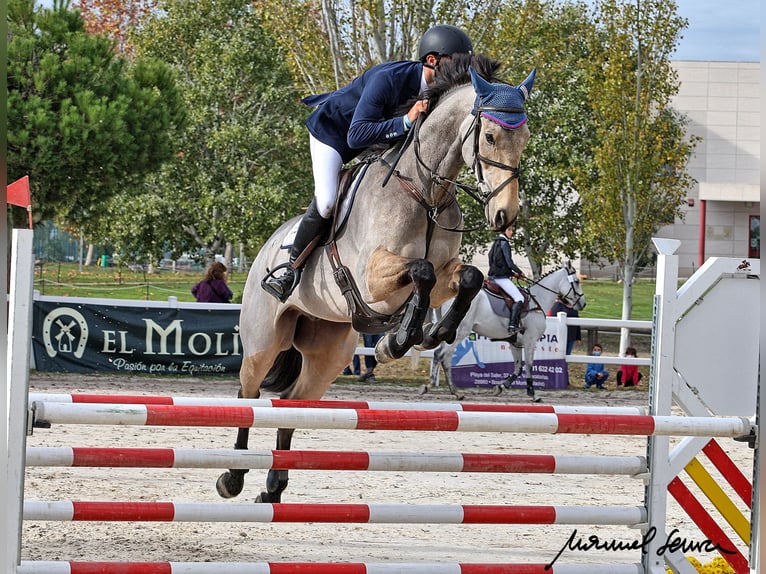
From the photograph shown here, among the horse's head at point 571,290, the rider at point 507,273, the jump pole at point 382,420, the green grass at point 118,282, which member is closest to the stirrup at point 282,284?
the jump pole at point 382,420

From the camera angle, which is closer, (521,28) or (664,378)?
(664,378)

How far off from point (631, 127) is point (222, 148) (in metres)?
7.96

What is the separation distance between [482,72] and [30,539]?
291 centimetres

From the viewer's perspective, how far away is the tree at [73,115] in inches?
480

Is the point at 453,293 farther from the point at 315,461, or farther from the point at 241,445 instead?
the point at 241,445

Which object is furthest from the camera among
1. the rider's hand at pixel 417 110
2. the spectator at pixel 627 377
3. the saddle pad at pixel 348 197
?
the spectator at pixel 627 377

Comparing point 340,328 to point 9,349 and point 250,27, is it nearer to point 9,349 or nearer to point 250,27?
point 9,349

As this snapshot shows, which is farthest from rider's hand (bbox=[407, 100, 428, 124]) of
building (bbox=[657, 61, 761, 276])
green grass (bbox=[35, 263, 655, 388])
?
building (bbox=[657, 61, 761, 276])

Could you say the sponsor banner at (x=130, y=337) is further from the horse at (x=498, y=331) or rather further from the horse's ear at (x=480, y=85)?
the horse's ear at (x=480, y=85)

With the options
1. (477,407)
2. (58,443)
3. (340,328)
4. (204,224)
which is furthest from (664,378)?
(204,224)

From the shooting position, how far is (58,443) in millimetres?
7324

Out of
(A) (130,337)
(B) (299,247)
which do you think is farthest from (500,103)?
(A) (130,337)

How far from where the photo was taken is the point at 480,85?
3875mm

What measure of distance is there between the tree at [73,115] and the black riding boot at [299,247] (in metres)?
8.26
